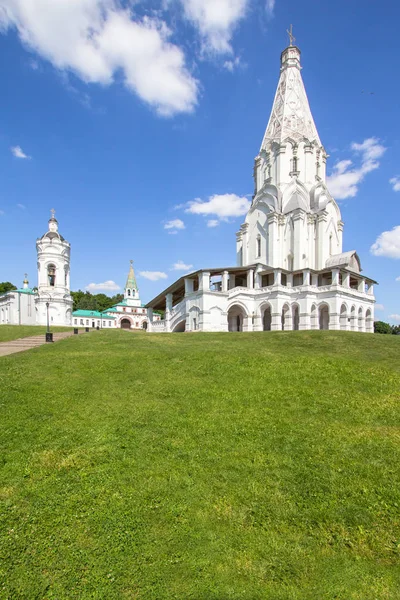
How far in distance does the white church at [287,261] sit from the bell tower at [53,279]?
1643cm

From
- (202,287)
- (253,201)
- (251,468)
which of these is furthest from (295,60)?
(251,468)

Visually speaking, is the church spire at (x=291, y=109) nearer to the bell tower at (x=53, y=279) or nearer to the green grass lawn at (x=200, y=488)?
the bell tower at (x=53, y=279)

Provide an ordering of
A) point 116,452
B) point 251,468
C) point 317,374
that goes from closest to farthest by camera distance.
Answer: point 251,468, point 116,452, point 317,374

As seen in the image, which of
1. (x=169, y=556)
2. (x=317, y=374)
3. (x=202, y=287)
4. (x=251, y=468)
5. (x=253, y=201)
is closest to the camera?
(x=169, y=556)

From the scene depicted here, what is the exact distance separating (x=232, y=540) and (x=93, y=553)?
6.18ft

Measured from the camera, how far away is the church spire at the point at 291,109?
38344 mm

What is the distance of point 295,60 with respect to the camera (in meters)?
40.5

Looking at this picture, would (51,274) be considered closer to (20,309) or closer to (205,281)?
(20,309)

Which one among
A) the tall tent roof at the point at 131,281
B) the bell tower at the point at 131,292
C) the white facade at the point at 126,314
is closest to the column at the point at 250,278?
the white facade at the point at 126,314

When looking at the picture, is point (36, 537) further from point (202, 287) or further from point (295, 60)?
point (295, 60)

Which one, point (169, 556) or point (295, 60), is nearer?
point (169, 556)

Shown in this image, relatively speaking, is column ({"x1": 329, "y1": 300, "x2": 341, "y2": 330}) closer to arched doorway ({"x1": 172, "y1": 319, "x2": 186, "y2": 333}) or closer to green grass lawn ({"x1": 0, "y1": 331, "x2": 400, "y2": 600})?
arched doorway ({"x1": 172, "y1": 319, "x2": 186, "y2": 333})

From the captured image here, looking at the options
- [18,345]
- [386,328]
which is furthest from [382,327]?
[18,345]

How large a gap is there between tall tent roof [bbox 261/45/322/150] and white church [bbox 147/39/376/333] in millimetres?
118
